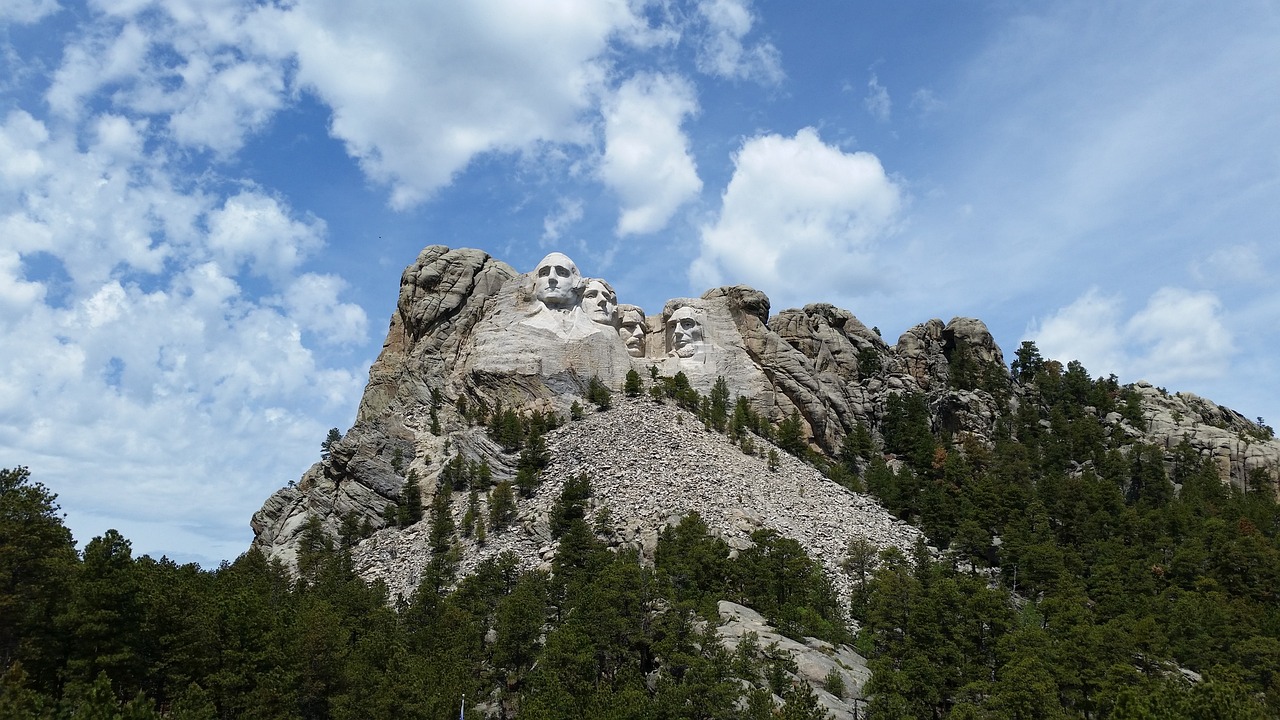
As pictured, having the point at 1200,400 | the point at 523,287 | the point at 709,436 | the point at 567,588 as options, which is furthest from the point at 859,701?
the point at 1200,400

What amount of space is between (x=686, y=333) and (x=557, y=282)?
13.3 metres

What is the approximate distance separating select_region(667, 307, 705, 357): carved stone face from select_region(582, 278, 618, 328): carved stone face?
581cm

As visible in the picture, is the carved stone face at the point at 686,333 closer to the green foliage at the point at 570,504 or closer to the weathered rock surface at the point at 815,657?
the green foliage at the point at 570,504

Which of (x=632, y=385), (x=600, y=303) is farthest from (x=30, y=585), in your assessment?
(x=600, y=303)

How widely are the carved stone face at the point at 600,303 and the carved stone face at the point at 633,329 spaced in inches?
119

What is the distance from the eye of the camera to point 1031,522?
70.9 metres

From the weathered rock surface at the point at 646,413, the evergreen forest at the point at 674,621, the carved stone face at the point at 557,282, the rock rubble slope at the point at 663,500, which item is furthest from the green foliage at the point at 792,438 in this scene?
the carved stone face at the point at 557,282

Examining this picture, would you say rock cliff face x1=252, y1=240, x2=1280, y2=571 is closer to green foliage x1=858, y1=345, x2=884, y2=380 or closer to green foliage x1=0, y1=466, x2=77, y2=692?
green foliage x1=858, y1=345, x2=884, y2=380

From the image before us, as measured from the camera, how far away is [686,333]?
90.3 metres

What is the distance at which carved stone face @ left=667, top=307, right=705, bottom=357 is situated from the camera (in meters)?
90.1

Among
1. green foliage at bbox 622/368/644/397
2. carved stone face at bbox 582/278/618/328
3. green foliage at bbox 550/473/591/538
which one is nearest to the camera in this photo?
green foliage at bbox 550/473/591/538

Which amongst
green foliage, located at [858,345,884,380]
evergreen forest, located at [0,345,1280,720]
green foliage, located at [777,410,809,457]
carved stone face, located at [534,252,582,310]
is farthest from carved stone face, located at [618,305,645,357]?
green foliage, located at [858,345,884,380]

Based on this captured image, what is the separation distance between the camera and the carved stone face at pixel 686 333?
90.1m

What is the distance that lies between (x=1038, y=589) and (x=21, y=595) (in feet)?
178
